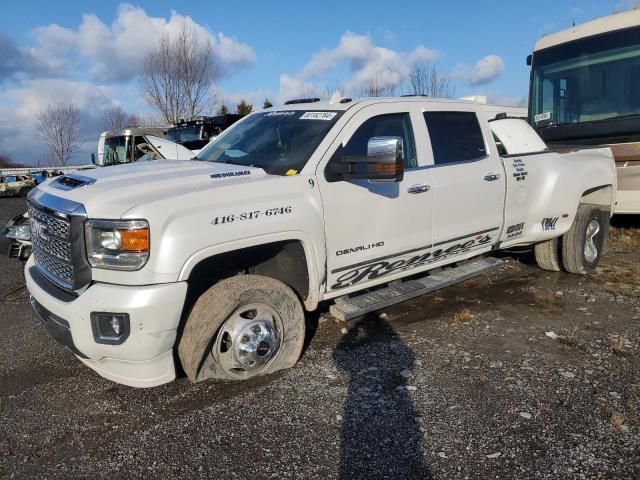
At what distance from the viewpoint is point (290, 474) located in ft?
8.84

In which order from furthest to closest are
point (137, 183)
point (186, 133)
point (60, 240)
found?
point (186, 133), point (137, 183), point (60, 240)

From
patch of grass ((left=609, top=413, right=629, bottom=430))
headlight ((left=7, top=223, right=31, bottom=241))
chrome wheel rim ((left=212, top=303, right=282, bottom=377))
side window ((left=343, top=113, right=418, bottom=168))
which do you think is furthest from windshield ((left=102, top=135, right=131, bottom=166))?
patch of grass ((left=609, top=413, right=629, bottom=430))

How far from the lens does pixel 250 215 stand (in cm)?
332

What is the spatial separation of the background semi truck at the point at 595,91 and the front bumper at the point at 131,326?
23.4 feet

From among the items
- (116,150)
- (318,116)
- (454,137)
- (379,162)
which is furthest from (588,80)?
(116,150)

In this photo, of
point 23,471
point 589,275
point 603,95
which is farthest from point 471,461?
point 603,95

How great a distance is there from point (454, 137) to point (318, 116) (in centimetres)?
137

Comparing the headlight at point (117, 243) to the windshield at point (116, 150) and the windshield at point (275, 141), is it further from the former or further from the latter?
the windshield at point (116, 150)

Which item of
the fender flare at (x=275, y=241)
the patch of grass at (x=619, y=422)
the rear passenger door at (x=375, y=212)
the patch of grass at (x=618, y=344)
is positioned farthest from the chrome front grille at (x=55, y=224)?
the patch of grass at (x=618, y=344)

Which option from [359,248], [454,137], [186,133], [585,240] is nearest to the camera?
[359,248]

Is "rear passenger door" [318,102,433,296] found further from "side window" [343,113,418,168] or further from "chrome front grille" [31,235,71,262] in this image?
"chrome front grille" [31,235,71,262]

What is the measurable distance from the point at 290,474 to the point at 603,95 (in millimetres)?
8125

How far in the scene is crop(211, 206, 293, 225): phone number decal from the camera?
318 cm

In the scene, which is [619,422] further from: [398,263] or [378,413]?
[398,263]
